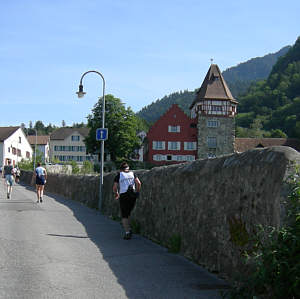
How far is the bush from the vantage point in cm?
416

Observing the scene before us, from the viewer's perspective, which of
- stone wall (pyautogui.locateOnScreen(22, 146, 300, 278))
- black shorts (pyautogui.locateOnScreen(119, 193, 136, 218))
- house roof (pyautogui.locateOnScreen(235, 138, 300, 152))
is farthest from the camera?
house roof (pyautogui.locateOnScreen(235, 138, 300, 152))

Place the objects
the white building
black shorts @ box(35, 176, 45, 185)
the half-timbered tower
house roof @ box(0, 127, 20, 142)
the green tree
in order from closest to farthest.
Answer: black shorts @ box(35, 176, 45, 185), the green tree, the half-timbered tower, the white building, house roof @ box(0, 127, 20, 142)

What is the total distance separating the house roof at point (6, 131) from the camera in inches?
3790

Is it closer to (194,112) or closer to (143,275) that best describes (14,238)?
(143,275)

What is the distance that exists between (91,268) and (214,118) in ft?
238

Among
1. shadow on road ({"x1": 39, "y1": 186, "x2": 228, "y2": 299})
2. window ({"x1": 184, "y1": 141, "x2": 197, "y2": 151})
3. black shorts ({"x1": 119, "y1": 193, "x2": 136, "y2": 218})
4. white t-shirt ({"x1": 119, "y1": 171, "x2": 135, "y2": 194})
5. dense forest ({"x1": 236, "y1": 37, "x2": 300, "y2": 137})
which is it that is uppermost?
dense forest ({"x1": 236, "y1": 37, "x2": 300, "y2": 137})

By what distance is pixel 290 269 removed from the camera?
412 centimetres

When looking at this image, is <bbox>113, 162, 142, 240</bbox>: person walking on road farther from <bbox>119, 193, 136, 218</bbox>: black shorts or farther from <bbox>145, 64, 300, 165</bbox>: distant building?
<bbox>145, 64, 300, 165</bbox>: distant building

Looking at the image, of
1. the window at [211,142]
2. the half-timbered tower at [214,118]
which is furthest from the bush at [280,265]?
→ the window at [211,142]

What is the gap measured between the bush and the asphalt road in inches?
40.2

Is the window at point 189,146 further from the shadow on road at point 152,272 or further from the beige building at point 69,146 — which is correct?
the shadow on road at point 152,272

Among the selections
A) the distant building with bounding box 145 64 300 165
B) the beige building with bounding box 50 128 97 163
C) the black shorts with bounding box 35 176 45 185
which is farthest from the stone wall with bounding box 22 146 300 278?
the beige building with bounding box 50 128 97 163

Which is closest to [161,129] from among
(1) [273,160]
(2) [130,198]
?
(2) [130,198]

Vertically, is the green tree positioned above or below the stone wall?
above
